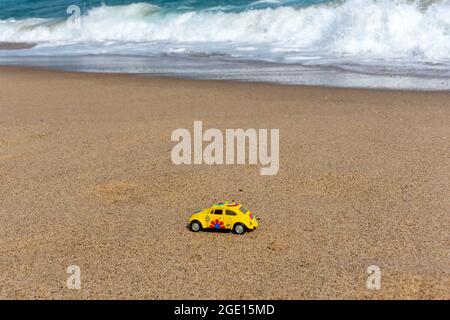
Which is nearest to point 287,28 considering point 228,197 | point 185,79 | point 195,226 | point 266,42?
point 266,42

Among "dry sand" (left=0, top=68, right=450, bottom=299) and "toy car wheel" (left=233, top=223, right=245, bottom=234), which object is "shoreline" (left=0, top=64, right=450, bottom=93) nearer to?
"dry sand" (left=0, top=68, right=450, bottom=299)

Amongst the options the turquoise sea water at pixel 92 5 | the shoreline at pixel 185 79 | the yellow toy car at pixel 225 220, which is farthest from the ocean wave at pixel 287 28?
the yellow toy car at pixel 225 220

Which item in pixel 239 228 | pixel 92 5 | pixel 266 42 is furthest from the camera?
→ pixel 92 5

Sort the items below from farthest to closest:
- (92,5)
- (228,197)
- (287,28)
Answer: (92,5) → (287,28) → (228,197)

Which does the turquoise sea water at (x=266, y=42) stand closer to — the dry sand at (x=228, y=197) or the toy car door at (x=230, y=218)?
the dry sand at (x=228, y=197)

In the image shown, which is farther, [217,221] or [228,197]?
[228,197]

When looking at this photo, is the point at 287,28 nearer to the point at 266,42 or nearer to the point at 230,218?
the point at 266,42
